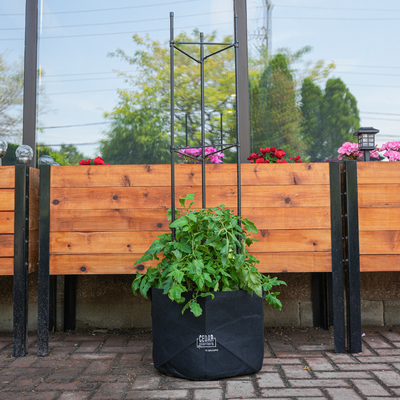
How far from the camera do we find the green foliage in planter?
5.35 ft

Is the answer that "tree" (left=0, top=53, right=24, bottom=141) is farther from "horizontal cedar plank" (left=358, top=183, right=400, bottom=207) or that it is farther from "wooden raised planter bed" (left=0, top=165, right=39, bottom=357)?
"horizontal cedar plank" (left=358, top=183, right=400, bottom=207)

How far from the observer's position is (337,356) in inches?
80.2

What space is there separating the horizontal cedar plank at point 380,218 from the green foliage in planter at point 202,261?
0.72 m

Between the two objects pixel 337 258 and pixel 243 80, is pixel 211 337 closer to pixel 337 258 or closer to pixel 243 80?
pixel 337 258

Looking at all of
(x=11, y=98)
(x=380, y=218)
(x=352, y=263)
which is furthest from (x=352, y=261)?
(x=11, y=98)

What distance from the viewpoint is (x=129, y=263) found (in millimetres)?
2145

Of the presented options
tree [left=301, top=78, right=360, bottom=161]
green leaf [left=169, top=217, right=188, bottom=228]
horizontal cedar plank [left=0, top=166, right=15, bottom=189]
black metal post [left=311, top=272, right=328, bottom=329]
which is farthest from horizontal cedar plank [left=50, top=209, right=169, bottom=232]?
tree [left=301, top=78, right=360, bottom=161]

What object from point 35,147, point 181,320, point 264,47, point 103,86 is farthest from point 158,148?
point 181,320

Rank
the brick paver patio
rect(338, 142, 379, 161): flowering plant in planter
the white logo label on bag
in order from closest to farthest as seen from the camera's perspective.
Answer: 1. the brick paver patio
2. the white logo label on bag
3. rect(338, 142, 379, 161): flowering plant in planter

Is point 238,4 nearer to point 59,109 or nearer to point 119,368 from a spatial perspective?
point 59,109

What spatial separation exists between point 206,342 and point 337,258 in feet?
2.88

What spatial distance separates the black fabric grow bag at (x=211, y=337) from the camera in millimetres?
1681

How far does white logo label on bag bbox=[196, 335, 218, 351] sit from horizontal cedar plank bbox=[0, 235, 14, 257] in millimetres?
1125

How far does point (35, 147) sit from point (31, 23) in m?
0.88
